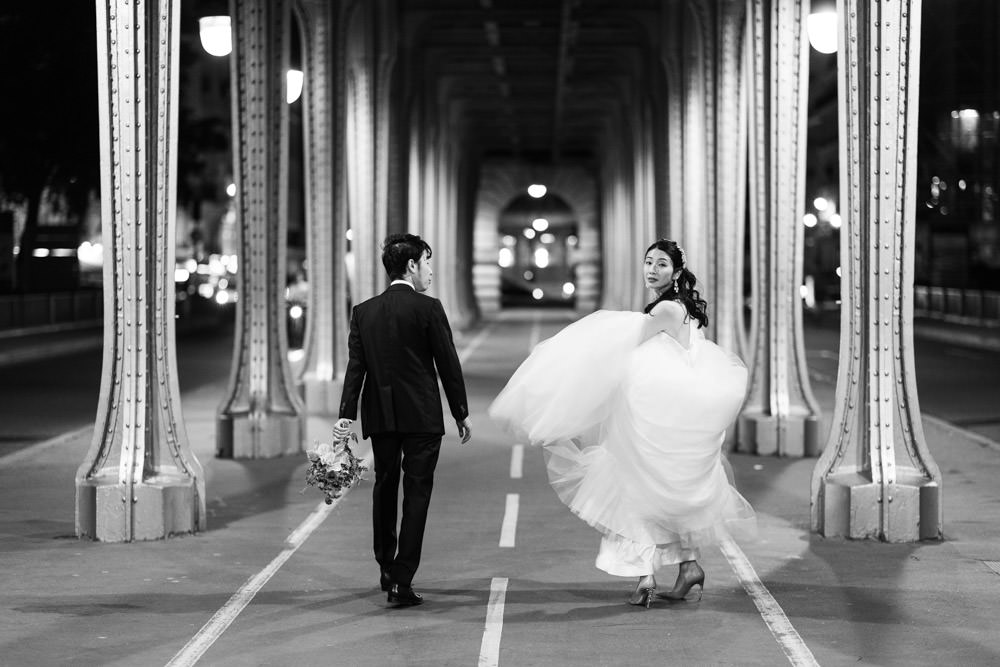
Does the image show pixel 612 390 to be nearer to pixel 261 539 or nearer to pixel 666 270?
pixel 666 270

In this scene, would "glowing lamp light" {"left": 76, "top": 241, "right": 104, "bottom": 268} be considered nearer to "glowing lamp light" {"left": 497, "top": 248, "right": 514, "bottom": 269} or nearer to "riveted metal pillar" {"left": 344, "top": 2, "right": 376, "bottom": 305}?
"glowing lamp light" {"left": 497, "top": 248, "right": 514, "bottom": 269}

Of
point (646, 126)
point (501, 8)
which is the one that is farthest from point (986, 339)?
point (501, 8)

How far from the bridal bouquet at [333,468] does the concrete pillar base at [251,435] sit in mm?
8406

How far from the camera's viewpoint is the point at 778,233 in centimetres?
1897

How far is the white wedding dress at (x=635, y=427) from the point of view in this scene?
9.66 m

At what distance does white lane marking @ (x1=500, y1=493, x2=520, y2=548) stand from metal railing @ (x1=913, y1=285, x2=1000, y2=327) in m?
34.6

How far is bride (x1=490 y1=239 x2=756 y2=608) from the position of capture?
9664mm

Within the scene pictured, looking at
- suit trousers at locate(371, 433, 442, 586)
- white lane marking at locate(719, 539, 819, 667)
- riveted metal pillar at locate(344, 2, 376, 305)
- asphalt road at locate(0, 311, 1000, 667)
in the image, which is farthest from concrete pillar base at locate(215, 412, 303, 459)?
riveted metal pillar at locate(344, 2, 376, 305)

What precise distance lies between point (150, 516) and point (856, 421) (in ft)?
17.7

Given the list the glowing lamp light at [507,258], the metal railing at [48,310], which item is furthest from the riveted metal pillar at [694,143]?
the glowing lamp light at [507,258]

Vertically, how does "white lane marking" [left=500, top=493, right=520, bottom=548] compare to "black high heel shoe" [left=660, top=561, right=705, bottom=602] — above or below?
below

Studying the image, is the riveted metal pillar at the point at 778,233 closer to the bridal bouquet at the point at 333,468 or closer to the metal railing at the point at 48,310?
the bridal bouquet at the point at 333,468

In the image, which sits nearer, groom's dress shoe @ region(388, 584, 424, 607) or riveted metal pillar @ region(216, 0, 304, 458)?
groom's dress shoe @ region(388, 584, 424, 607)

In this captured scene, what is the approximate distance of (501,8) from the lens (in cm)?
3847
